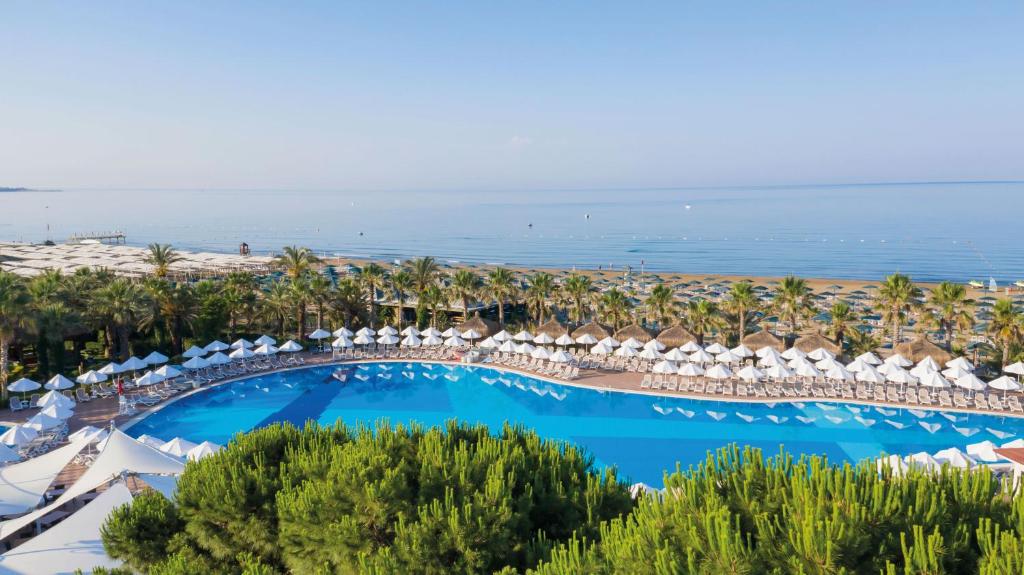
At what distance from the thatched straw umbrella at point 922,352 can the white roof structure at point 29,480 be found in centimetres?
2701

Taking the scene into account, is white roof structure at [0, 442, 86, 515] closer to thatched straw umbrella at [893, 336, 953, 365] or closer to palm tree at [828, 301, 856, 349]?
palm tree at [828, 301, 856, 349]

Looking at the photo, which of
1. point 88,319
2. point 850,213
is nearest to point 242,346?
point 88,319

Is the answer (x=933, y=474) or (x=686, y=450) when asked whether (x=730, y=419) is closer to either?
(x=686, y=450)

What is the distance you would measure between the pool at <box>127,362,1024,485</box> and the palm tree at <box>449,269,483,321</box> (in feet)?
21.4

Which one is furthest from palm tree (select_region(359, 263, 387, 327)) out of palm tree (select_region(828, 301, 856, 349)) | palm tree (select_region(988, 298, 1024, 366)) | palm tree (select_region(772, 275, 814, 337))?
palm tree (select_region(988, 298, 1024, 366))

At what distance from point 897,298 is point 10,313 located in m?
32.6

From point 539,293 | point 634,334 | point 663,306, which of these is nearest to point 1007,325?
point 663,306

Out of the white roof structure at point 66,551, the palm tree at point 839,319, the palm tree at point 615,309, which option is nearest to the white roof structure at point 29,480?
the white roof structure at point 66,551

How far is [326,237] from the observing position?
108812 millimetres

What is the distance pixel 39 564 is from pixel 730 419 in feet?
61.3

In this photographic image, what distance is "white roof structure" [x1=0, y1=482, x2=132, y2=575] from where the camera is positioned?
32.6ft

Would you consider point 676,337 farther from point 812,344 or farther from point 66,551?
point 66,551

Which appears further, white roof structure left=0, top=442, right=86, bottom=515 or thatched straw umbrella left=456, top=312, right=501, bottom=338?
thatched straw umbrella left=456, top=312, right=501, bottom=338

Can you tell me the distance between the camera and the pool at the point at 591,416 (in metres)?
A: 19.2
